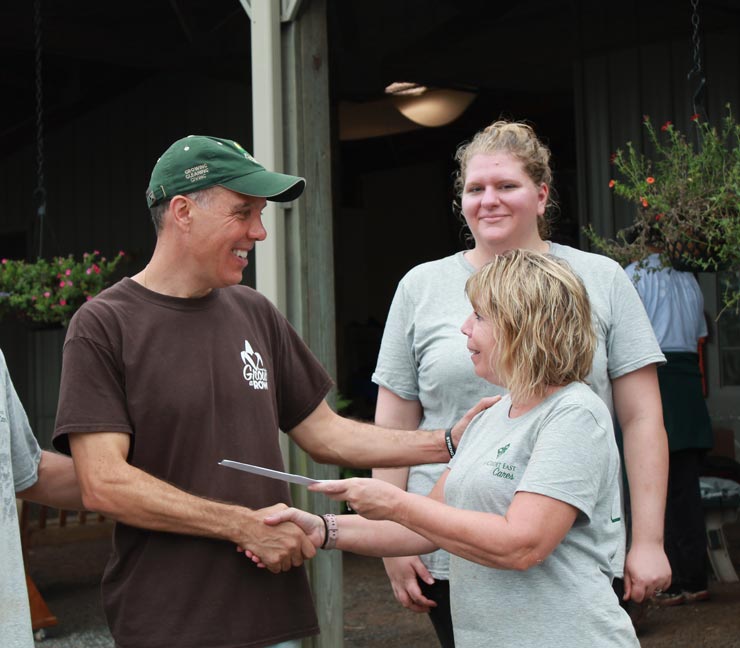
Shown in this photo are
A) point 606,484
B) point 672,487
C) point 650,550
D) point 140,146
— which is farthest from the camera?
point 140,146

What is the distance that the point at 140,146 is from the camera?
1047 cm

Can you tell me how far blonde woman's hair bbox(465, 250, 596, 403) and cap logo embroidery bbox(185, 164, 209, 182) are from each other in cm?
72

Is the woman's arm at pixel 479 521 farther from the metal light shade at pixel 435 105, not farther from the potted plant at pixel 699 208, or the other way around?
the metal light shade at pixel 435 105

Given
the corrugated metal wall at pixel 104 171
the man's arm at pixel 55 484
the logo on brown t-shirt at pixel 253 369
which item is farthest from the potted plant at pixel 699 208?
the corrugated metal wall at pixel 104 171

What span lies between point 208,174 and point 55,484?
2.48 feet

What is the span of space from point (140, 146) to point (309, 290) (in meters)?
6.77

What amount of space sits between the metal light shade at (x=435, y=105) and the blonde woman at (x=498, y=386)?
21.6 feet

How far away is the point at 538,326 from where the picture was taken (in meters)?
2.05

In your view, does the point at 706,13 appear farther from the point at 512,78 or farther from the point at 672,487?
the point at 672,487

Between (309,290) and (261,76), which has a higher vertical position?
(261,76)

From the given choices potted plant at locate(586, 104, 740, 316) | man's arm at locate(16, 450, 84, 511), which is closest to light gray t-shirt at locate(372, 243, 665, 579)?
man's arm at locate(16, 450, 84, 511)

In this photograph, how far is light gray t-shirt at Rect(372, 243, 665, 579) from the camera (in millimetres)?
2598

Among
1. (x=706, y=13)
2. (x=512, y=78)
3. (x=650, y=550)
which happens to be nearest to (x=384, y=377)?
(x=650, y=550)

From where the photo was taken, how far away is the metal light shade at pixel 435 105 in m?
9.23
